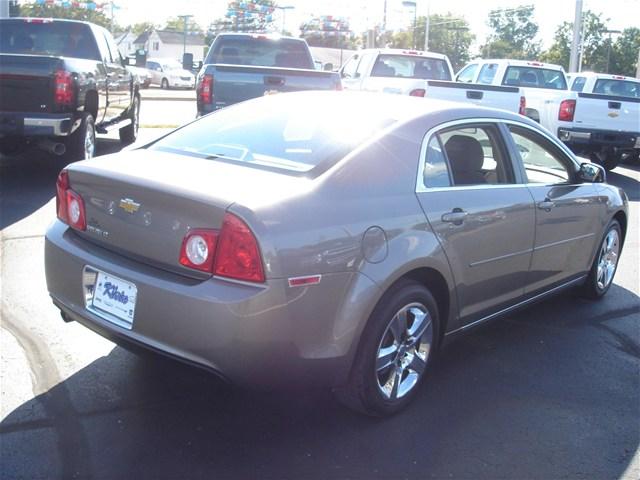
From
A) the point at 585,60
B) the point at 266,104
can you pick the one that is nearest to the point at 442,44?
the point at 585,60

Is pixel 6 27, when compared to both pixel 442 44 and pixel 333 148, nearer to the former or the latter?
pixel 333 148

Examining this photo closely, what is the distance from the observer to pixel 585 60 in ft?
195

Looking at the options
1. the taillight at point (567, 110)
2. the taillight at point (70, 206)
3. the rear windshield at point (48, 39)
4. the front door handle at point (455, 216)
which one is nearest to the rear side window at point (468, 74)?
the taillight at point (567, 110)

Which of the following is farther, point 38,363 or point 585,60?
point 585,60

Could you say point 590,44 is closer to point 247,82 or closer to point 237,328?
point 247,82

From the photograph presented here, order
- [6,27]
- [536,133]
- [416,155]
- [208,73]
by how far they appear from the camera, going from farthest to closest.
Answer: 1. [6,27]
2. [208,73]
3. [536,133]
4. [416,155]

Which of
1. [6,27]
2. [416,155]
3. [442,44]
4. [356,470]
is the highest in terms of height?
[442,44]

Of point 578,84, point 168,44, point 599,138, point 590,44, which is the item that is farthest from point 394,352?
point 168,44

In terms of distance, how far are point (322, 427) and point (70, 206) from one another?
1.73m

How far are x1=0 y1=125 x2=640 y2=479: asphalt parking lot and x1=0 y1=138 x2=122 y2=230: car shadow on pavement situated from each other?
2.97 metres

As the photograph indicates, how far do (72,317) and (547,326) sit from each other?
3322 mm

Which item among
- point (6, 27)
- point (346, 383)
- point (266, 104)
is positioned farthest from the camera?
point (6, 27)

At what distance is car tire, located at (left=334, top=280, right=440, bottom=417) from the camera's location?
140 inches

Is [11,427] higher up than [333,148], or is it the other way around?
[333,148]
